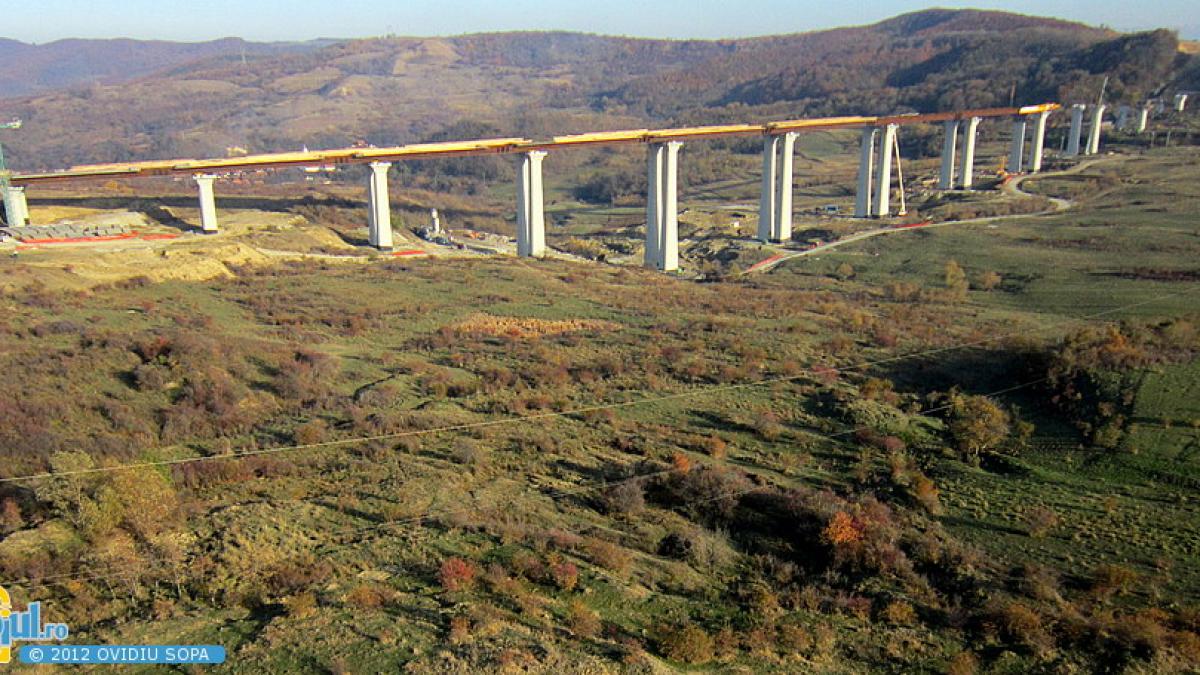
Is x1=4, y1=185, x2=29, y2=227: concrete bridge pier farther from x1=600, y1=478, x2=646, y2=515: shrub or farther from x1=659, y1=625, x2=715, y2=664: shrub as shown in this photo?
x1=659, y1=625, x2=715, y2=664: shrub

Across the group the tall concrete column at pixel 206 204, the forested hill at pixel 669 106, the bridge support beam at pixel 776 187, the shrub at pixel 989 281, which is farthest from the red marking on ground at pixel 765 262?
the forested hill at pixel 669 106

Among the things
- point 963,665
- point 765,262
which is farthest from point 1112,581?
point 765,262

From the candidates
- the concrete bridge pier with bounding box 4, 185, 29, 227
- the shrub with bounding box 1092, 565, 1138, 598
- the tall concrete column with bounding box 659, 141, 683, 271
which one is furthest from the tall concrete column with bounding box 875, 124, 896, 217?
the concrete bridge pier with bounding box 4, 185, 29, 227

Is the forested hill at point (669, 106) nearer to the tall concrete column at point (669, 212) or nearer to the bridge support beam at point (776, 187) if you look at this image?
the bridge support beam at point (776, 187)

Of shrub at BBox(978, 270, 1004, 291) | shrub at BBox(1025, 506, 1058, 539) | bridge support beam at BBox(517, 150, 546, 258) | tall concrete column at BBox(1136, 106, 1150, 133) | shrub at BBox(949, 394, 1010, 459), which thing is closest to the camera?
shrub at BBox(1025, 506, 1058, 539)

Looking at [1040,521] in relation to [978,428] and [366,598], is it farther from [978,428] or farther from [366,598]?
[366,598]

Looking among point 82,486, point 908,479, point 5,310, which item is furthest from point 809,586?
point 5,310
